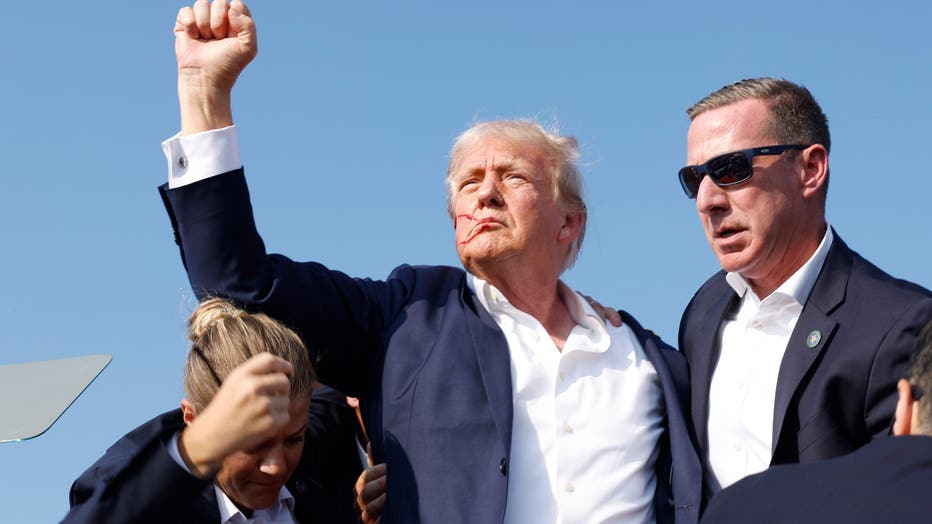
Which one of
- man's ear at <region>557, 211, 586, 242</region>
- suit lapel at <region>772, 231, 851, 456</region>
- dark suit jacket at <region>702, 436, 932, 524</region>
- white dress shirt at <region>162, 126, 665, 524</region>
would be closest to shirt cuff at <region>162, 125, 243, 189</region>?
white dress shirt at <region>162, 126, 665, 524</region>

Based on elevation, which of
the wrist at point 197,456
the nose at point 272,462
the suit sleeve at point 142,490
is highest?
the wrist at point 197,456

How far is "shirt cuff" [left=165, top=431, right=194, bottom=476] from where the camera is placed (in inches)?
145

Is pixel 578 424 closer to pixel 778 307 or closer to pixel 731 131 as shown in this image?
pixel 778 307

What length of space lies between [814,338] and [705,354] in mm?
524

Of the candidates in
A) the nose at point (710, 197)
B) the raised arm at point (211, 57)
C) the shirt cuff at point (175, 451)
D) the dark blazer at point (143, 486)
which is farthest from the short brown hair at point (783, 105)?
the shirt cuff at point (175, 451)

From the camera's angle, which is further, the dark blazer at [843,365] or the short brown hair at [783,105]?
the short brown hair at [783,105]

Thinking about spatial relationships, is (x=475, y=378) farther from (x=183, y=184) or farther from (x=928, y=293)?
(x=928, y=293)

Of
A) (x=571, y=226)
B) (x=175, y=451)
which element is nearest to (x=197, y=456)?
(x=175, y=451)

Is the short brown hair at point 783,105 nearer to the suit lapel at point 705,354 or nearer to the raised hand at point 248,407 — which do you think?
the suit lapel at point 705,354

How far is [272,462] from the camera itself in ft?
14.1

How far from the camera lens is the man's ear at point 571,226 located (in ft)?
18.5

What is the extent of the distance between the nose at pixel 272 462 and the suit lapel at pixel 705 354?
1.67 meters

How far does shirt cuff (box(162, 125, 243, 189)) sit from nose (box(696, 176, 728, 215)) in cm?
201

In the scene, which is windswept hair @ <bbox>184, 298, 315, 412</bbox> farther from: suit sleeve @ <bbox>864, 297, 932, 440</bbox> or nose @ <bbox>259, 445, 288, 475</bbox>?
suit sleeve @ <bbox>864, 297, 932, 440</bbox>
